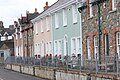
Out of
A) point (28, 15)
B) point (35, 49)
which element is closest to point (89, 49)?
point (35, 49)

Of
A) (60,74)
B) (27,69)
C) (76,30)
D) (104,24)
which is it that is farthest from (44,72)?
(27,69)

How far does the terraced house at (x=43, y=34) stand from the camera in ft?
174

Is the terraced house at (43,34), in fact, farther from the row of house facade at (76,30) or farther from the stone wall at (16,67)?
the stone wall at (16,67)

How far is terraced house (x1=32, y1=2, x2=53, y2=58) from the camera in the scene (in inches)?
2087

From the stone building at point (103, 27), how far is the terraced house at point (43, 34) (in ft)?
44.9

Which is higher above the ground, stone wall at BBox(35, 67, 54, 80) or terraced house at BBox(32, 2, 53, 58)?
terraced house at BBox(32, 2, 53, 58)

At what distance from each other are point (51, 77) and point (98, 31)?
6198 millimetres

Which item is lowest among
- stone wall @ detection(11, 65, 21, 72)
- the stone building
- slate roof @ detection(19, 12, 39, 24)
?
stone wall @ detection(11, 65, 21, 72)

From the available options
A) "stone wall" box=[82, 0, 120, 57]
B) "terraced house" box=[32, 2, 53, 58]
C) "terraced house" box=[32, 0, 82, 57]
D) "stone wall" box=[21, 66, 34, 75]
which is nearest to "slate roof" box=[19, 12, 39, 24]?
"terraced house" box=[32, 2, 53, 58]

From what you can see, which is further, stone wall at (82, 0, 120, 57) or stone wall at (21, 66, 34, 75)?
stone wall at (21, 66, 34, 75)

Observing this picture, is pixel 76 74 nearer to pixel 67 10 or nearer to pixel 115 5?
pixel 115 5

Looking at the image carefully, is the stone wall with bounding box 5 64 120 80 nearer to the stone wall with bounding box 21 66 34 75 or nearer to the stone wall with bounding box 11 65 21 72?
the stone wall with bounding box 21 66 34 75

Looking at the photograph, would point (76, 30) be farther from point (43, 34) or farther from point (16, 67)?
point (16, 67)

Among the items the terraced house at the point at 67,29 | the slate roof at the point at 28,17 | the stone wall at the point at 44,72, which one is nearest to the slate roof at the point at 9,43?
the slate roof at the point at 28,17
